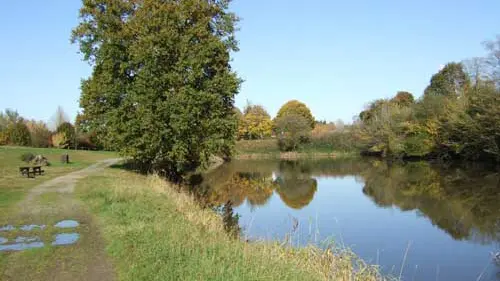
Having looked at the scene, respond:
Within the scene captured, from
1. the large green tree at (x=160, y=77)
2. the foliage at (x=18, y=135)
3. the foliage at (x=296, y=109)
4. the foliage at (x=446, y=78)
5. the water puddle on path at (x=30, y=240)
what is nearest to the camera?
the water puddle on path at (x=30, y=240)

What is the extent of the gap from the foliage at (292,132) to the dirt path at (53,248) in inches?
2658

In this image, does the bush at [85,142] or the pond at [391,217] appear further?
the bush at [85,142]

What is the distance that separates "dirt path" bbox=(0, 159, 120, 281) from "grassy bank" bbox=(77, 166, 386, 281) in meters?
0.34

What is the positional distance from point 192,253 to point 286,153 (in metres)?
76.4

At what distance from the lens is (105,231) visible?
11.3m

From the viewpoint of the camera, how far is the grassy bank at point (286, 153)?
8331 centimetres

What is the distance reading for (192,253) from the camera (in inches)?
350

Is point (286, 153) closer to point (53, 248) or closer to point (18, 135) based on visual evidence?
point (18, 135)

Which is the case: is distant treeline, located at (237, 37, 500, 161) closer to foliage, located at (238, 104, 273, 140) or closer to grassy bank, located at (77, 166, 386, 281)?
foliage, located at (238, 104, 273, 140)

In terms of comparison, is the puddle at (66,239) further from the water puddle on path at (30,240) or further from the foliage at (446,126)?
the foliage at (446,126)

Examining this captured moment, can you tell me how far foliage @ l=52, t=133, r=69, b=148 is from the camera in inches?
2245

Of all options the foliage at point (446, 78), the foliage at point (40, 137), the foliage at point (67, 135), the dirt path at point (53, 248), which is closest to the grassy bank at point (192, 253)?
the dirt path at point (53, 248)

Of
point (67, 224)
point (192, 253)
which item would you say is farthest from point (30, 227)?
point (192, 253)

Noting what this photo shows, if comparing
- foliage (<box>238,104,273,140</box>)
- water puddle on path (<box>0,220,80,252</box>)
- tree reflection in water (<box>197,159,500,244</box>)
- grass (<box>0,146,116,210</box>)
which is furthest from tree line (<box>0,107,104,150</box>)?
water puddle on path (<box>0,220,80,252</box>)
